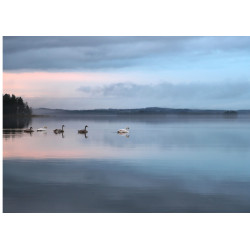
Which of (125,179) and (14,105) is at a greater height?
(14,105)

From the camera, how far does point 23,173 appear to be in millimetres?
7270

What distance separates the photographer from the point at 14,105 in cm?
790

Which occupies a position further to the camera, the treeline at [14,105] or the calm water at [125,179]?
the treeline at [14,105]

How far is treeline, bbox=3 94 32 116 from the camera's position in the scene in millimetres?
7672

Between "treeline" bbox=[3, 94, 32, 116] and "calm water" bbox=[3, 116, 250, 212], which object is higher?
"treeline" bbox=[3, 94, 32, 116]

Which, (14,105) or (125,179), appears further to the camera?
(14,105)

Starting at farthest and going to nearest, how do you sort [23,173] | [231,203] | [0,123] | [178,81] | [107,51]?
[178,81] < [107,51] < [23,173] < [0,123] < [231,203]

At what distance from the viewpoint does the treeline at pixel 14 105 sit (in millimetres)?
7672

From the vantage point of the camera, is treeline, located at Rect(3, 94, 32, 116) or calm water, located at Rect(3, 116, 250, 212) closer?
calm water, located at Rect(3, 116, 250, 212)

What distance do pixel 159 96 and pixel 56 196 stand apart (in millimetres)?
3362
